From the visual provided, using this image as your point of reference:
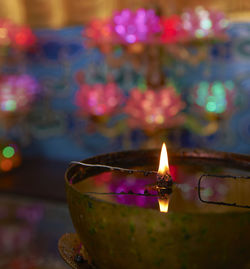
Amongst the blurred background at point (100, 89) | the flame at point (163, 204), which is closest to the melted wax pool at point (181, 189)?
the flame at point (163, 204)

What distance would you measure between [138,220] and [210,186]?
0.11 meters

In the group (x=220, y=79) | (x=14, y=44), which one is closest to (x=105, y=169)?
(x=220, y=79)

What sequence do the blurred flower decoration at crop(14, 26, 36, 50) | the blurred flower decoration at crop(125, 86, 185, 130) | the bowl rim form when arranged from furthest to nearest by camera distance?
1. the blurred flower decoration at crop(14, 26, 36, 50)
2. the blurred flower decoration at crop(125, 86, 185, 130)
3. the bowl rim

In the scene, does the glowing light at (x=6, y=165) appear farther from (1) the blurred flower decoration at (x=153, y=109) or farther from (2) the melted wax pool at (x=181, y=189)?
(2) the melted wax pool at (x=181, y=189)

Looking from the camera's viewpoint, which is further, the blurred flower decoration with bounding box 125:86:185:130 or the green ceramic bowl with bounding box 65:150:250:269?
the blurred flower decoration with bounding box 125:86:185:130

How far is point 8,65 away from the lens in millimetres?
1929

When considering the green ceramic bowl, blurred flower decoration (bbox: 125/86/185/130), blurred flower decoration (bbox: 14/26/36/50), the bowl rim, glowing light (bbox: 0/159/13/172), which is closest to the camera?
the green ceramic bowl

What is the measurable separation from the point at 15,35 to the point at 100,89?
0.57 meters

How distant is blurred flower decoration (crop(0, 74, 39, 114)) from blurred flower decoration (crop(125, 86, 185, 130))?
1.86 ft

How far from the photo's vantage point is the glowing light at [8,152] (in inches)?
62.1

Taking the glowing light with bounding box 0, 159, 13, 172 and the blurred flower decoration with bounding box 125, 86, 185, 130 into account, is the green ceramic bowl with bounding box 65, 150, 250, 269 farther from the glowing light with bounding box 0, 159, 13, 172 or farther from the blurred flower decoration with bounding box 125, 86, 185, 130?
the glowing light with bounding box 0, 159, 13, 172

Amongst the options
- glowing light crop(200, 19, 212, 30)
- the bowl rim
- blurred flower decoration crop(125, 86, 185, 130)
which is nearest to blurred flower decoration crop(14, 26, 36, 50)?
blurred flower decoration crop(125, 86, 185, 130)

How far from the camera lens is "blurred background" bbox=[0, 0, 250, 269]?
4.08 feet

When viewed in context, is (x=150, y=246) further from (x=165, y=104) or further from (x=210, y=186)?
(x=165, y=104)
